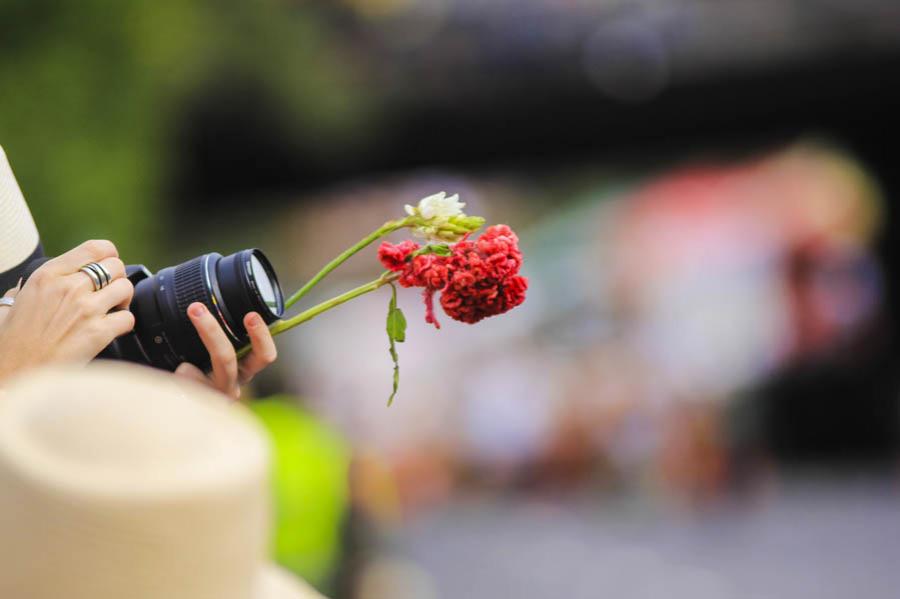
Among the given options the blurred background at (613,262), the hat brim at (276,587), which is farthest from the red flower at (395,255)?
the blurred background at (613,262)

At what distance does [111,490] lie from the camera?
0.93 m

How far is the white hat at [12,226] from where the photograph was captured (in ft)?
5.57

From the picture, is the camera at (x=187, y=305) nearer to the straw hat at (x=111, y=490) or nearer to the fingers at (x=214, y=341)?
the fingers at (x=214, y=341)

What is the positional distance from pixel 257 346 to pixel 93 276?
21 cm

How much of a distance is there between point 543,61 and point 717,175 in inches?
107

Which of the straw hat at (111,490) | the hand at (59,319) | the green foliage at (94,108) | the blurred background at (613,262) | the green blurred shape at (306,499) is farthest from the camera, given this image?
the blurred background at (613,262)

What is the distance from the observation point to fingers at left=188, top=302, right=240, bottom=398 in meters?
1.58

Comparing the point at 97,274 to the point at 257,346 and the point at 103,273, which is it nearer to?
the point at 103,273

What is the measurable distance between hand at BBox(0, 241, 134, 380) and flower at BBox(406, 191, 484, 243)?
36 cm

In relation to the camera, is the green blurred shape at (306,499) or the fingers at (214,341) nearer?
the fingers at (214,341)

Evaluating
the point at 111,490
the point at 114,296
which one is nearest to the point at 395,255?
the point at 114,296

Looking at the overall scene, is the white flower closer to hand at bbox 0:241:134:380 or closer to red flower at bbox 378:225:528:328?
red flower at bbox 378:225:528:328

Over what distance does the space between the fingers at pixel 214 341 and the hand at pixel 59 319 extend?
0.08 m

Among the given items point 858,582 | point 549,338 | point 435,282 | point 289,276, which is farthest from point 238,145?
point 435,282
